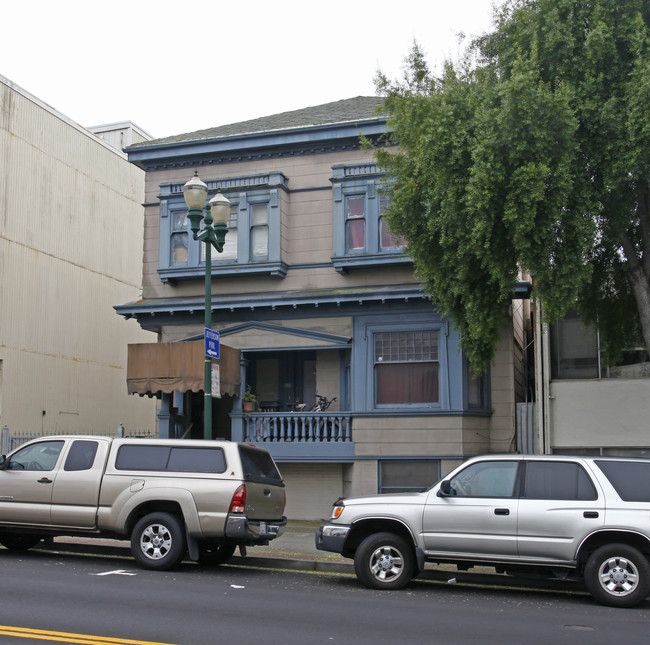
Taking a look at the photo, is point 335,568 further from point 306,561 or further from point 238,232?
point 238,232

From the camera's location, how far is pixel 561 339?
62.7 feet

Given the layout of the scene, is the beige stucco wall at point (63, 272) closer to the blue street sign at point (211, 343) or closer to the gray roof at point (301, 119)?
the gray roof at point (301, 119)

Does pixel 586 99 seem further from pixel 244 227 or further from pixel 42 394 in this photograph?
pixel 42 394

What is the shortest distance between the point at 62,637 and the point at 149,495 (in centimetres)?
423

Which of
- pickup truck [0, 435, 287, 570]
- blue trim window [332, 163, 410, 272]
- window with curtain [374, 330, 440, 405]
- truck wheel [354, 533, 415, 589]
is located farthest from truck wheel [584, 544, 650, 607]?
blue trim window [332, 163, 410, 272]

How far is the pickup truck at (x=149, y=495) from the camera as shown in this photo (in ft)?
37.3

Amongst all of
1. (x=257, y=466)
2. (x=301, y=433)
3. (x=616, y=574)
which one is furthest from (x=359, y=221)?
(x=616, y=574)

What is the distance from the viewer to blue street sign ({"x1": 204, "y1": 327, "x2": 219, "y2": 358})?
13.8 metres

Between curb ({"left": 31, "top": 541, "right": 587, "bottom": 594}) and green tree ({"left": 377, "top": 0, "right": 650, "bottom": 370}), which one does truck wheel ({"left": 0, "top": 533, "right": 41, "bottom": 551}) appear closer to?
curb ({"left": 31, "top": 541, "right": 587, "bottom": 594})

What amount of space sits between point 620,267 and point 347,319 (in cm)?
643

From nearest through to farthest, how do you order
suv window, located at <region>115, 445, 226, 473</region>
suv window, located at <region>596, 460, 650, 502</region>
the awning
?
suv window, located at <region>596, 460, 650, 502</region>
suv window, located at <region>115, 445, 226, 473</region>
the awning

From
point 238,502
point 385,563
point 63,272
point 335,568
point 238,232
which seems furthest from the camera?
point 63,272

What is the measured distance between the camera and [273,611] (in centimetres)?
888

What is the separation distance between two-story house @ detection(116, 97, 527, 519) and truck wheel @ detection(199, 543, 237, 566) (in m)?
5.94
